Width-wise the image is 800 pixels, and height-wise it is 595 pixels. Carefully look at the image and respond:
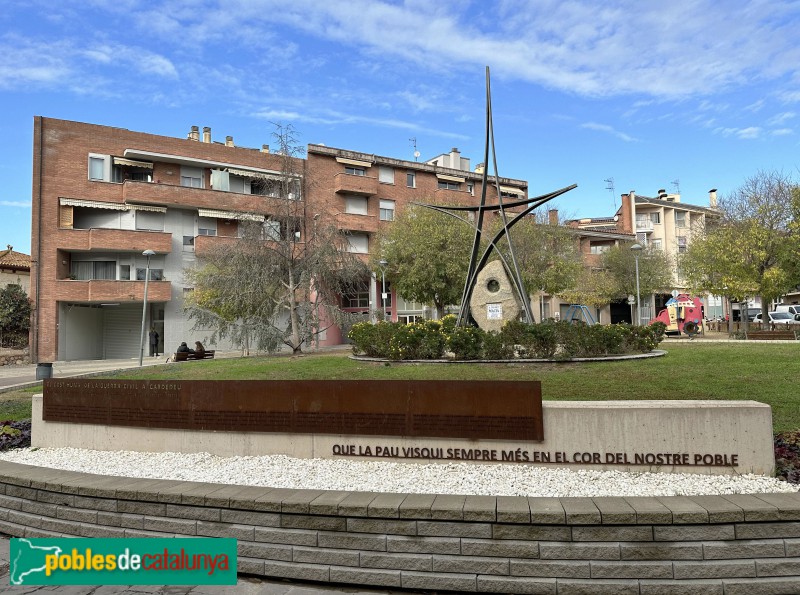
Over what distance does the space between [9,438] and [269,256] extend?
14.7 m

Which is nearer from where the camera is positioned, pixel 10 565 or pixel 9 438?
pixel 10 565

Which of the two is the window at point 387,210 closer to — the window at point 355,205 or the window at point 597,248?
the window at point 355,205

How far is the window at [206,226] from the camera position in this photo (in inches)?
1364

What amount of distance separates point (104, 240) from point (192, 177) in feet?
23.4

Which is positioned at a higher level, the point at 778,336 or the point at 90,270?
the point at 90,270

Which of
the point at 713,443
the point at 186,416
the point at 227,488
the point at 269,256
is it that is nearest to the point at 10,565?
the point at 227,488

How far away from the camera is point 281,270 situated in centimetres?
2272

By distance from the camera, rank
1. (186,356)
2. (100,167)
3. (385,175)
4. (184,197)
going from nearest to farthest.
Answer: (186,356) < (100,167) < (184,197) < (385,175)

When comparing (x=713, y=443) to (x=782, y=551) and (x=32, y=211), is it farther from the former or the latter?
(x=32, y=211)

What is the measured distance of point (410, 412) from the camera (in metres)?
5.59

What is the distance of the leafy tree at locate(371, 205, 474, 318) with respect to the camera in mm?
32656

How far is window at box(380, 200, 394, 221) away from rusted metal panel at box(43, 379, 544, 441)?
34.7 m

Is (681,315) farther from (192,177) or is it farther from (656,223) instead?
(192,177)

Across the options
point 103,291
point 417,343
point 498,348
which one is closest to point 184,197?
point 103,291
